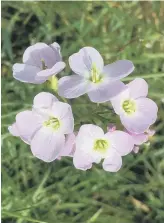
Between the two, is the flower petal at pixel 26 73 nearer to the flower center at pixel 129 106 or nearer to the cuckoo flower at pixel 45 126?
the cuckoo flower at pixel 45 126

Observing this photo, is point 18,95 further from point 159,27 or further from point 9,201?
point 159,27

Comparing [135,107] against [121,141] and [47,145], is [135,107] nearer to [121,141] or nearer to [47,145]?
[121,141]

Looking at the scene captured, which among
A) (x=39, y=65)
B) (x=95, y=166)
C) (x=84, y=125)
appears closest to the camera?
(x=84, y=125)

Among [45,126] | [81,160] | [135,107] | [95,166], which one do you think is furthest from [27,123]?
[95,166]

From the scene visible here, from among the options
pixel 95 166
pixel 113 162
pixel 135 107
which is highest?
pixel 135 107

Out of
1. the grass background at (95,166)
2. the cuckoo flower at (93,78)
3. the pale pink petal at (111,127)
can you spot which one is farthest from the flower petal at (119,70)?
the grass background at (95,166)

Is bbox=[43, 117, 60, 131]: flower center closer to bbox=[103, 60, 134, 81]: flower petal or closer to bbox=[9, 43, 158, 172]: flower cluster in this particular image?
bbox=[9, 43, 158, 172]: flower cluster

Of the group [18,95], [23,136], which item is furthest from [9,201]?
[23,136]
